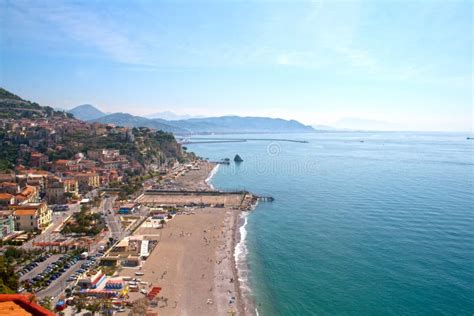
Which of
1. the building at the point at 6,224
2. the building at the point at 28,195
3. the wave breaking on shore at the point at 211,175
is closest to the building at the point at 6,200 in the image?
the building at the point at 28,195

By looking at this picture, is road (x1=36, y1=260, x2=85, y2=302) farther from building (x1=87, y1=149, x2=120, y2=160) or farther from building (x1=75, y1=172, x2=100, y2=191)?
building (x1=87, y1=149, x2=120, y2=160)

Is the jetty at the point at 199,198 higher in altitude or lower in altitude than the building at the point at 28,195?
lower

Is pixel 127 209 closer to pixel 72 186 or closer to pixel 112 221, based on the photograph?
pixel 112 221

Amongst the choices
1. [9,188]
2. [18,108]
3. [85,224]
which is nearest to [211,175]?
[9,188]

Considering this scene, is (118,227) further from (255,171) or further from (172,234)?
(255,171)

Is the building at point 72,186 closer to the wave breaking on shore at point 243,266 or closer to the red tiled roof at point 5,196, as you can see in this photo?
the red tiled roof at point 5,196
